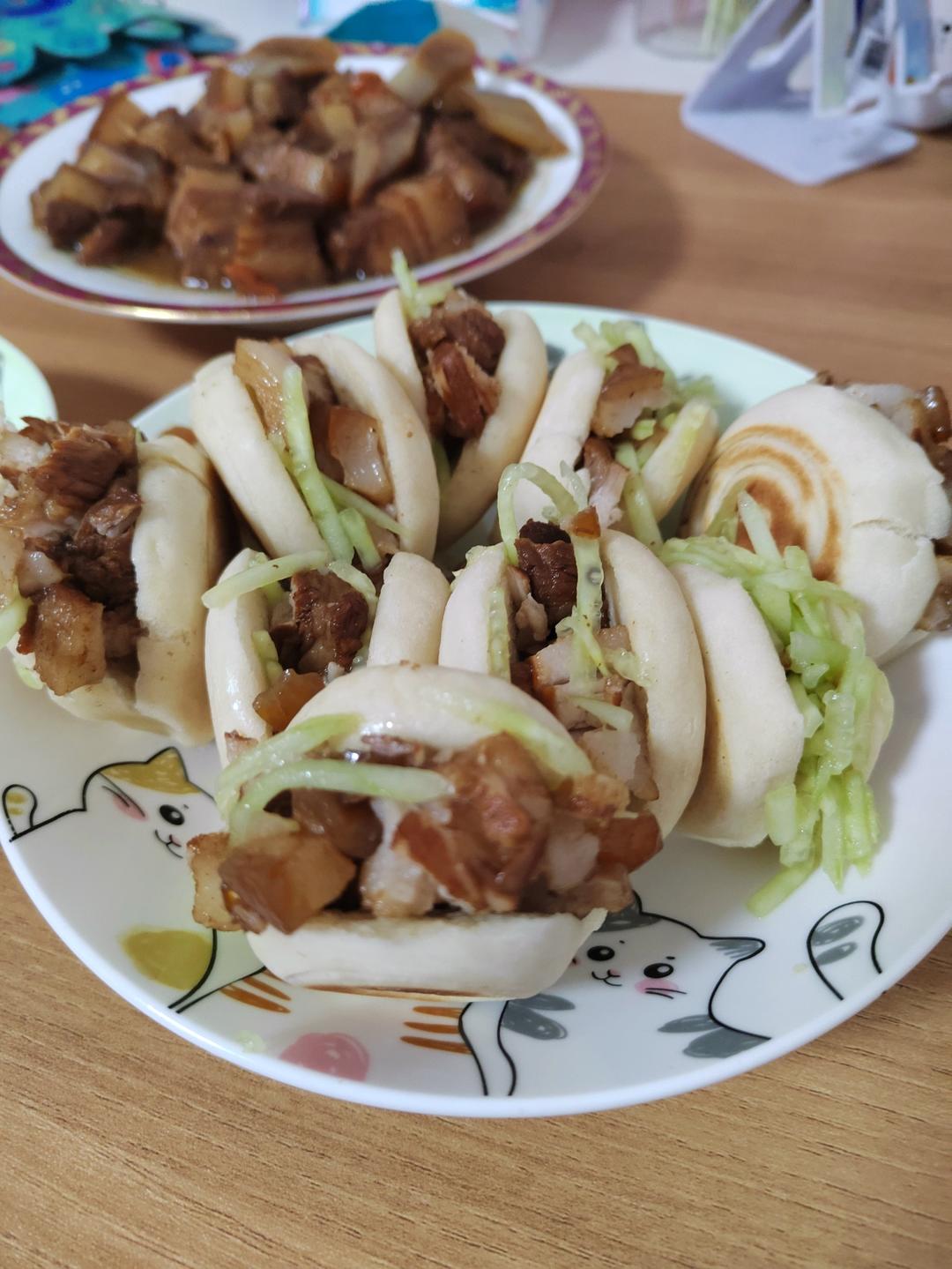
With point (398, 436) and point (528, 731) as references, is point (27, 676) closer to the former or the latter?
point (398, 436)

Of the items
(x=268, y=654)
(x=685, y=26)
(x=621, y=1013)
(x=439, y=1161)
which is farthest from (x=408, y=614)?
(x=685, y=26)

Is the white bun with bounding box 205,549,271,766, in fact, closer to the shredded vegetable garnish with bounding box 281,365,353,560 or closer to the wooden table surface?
the shredded vegetable garnish with bounding box 281,365,353,560

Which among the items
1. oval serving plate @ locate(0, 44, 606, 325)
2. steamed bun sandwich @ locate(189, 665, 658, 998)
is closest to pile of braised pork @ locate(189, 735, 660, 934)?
steamed bun sandwich @ locate(189, 665, 658, 998)

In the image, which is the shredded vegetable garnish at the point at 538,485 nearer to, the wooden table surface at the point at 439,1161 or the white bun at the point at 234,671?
the white bun at the point at 234,671

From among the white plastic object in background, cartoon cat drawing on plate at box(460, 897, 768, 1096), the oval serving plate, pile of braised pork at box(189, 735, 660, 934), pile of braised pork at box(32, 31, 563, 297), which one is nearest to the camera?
pile of braised pork at box(189, 735, 660, 934)

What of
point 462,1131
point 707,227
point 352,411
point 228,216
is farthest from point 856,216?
point 462,1131

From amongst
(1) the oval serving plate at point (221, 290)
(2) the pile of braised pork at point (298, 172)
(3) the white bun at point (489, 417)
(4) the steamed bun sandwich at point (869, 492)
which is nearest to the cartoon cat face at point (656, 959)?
(4) the steamed bun sandwich at point (869, 492)

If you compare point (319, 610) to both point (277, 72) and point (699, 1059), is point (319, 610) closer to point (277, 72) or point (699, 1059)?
point (699, 1059)
